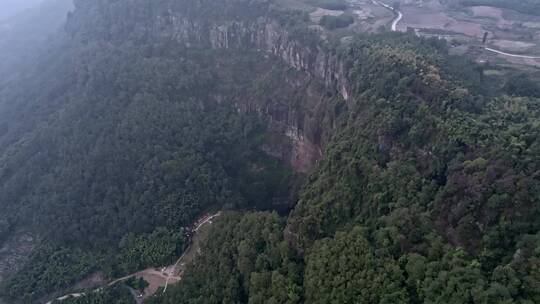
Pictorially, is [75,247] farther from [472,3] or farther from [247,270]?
[472,3]

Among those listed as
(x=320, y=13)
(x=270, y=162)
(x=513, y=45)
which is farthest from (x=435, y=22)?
(x=270, y=162)

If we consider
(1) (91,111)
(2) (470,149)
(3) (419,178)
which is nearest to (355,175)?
(3) (419,178)

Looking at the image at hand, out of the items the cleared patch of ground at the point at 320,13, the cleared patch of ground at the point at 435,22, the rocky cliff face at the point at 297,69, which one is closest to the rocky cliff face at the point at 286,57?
the rocky cliff face at the point at 297,69

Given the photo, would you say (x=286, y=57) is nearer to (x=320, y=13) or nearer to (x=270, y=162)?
(x=320, y=13)

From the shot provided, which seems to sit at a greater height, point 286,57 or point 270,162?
point 286,57

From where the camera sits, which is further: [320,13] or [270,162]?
[320,13]

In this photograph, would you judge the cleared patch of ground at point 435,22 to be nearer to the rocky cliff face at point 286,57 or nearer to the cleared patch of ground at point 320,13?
the cleared patch of ground at point 320,13

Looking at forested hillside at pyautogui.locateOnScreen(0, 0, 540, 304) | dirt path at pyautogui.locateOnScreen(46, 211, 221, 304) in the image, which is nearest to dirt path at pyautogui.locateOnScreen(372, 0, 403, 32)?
forested hillside at pyautogui.locateOnScreen(0, 0, 540, 304)
